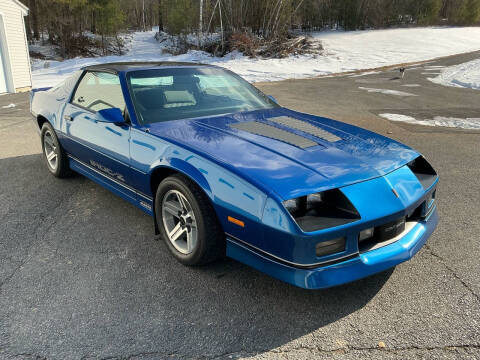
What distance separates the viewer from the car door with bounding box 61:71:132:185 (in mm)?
3275

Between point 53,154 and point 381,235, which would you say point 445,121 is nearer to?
point 381,235

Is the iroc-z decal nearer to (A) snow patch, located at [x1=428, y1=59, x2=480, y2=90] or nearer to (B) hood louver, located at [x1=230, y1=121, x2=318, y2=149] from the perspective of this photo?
(B) hood louver, located at [x1=230, y1=121, x2=318, y2=149]

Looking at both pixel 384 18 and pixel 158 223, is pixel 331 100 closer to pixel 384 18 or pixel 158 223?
pixel 158 223

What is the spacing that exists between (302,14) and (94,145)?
113 ft

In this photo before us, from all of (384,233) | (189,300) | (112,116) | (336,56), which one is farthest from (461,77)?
(189,300)

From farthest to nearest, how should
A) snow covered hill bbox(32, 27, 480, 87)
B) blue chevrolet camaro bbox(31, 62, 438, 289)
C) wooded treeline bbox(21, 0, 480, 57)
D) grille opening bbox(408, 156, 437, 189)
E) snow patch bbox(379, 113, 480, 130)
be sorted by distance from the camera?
wooded treeline bbox(21, 0, 480, 57) → snow covered hill bbox(32, 27, 480, 87) → snow patch bbox(379, 113, 480, 130) → grille opening bbox(408, 156, 437, 189) → blue chevrolet camaro bbox(31, 62, 438, 289)

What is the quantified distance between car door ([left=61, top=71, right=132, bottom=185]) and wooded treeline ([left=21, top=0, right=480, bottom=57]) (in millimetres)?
23580

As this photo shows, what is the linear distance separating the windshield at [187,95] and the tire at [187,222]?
74 cm

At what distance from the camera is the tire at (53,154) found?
4.41m

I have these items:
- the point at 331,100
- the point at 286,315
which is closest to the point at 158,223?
the point at 286,315

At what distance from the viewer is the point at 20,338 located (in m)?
2.16

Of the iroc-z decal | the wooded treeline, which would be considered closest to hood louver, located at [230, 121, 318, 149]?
the iroc-z decal

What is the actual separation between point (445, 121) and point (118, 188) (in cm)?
696

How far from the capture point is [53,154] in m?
4.68
